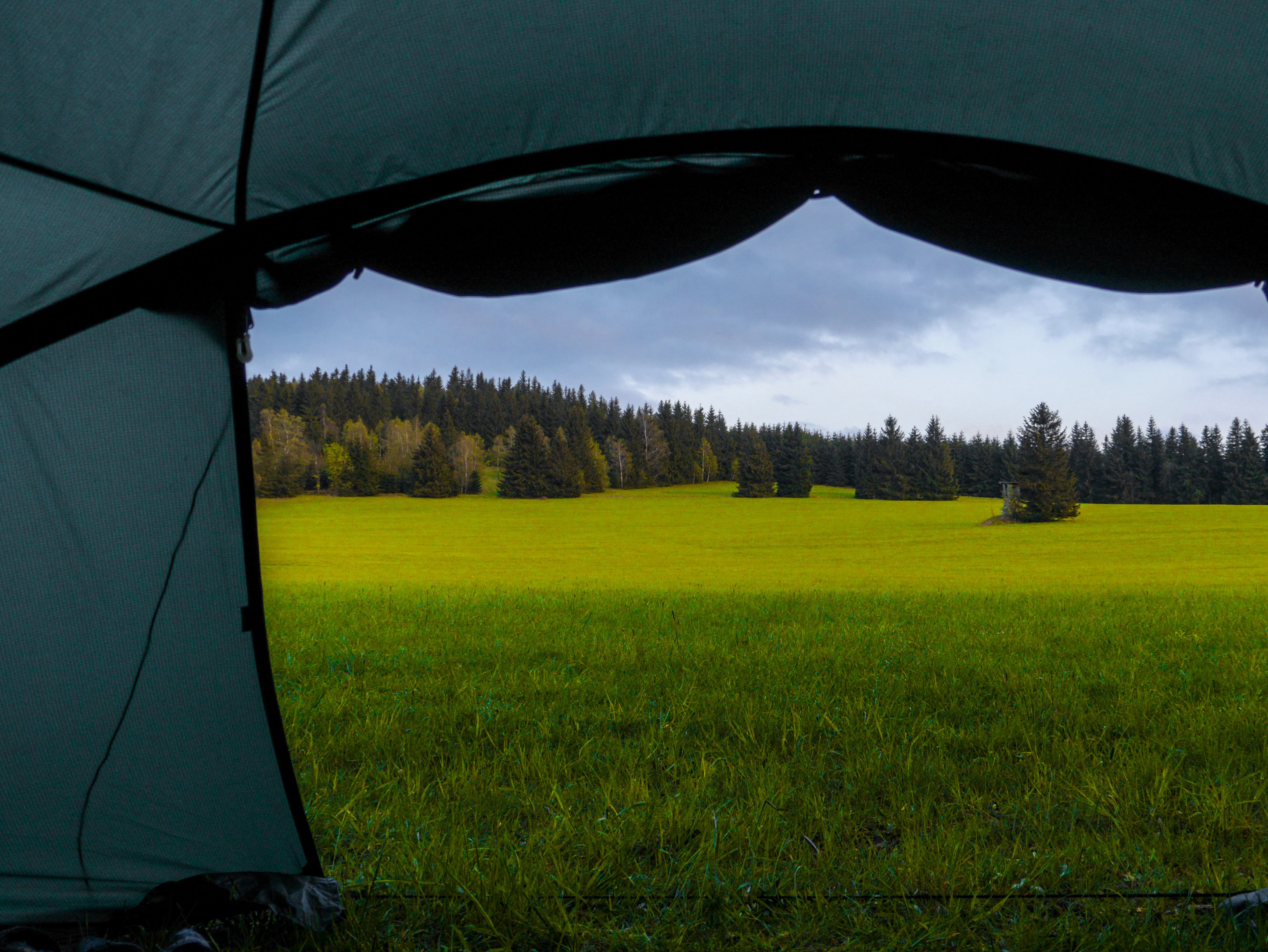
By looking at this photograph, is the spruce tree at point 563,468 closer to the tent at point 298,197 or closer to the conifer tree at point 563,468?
the conifer tree at point 563,468

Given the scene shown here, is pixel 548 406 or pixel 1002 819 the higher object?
pixel 548 406

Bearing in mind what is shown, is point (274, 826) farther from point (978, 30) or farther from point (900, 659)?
point (900, 659)

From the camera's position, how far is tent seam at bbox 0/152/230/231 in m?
1.62

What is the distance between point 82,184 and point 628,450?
81.2ft

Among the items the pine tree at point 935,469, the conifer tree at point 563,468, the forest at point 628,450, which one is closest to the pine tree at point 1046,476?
the forest at point 628,450

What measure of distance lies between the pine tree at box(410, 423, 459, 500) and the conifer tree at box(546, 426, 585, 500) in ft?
19.5

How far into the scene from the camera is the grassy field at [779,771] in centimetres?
180

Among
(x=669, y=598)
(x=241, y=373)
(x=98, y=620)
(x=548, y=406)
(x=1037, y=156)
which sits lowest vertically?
(x=669, y=598)

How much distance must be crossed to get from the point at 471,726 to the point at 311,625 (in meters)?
3.80

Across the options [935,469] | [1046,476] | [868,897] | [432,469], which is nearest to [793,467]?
[935,469]

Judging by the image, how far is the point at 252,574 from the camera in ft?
6.14

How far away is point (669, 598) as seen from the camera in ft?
27.4

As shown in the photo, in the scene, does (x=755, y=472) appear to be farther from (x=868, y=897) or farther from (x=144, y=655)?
(x=144, y=655)

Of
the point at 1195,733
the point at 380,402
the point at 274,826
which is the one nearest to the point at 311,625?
the point at 274,826
